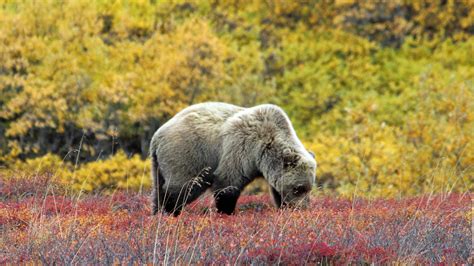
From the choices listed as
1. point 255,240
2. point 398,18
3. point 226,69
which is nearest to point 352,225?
point 255,240

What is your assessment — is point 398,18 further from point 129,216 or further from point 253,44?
point 129,216

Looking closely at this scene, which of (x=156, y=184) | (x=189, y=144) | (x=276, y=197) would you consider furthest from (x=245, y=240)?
(x=156, y=184)

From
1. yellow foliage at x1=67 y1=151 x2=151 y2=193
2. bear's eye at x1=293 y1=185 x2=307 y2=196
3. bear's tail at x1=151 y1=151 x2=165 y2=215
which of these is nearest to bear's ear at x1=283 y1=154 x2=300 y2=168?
bear's eye at x1=293 y1=185 x2=307 y2=196

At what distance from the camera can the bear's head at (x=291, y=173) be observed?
29.0ft

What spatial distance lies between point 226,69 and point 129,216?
1549cm

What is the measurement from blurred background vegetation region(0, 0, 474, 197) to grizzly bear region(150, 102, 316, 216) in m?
6.37

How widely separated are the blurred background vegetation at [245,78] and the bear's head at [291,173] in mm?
6373

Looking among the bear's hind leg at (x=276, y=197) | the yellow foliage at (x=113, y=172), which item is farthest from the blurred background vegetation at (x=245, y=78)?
the bear's hind leg at (x=276, y=197)

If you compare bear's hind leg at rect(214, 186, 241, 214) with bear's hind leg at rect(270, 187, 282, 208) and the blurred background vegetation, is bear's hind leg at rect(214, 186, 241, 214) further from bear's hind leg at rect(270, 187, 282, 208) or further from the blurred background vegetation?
the blurred background vegetation

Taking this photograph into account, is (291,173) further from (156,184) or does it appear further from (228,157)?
(156,184)

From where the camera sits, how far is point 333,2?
2900 centimetres

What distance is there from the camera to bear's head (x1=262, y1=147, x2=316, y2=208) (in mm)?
8828

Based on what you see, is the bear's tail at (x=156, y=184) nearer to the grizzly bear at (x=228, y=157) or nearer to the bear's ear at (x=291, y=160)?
the grizzly bear at (x=228, y=157)

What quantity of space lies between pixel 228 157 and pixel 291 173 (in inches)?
31.5
